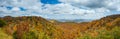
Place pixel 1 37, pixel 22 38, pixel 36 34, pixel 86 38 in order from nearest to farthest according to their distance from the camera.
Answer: pixel 86 38 < pixel 1 37 < pixel 36 34 < pixel 22 38

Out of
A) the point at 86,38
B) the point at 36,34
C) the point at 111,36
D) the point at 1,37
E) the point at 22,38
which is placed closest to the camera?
the point at 111,36

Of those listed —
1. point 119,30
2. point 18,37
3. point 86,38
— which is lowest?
point 18,37

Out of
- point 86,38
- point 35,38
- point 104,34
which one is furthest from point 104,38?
point 35,38

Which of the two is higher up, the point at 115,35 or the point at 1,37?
the point at 115,35

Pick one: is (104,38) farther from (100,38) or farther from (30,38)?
(30,38)

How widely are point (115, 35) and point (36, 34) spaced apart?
3106 centimetres

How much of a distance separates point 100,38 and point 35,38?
89.4 ft

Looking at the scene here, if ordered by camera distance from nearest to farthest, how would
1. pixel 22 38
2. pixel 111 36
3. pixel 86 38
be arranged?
pixel 111 36
pixel 86 38
pixel 22 38

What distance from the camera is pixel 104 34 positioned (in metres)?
55.7

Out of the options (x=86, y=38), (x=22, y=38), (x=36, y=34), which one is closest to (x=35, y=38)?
(x=36, y=34)

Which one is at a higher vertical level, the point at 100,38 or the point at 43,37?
the point at 100,38

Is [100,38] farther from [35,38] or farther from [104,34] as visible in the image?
[35,38]

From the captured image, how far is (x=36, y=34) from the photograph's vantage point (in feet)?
258

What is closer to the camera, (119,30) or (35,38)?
(119,30)
